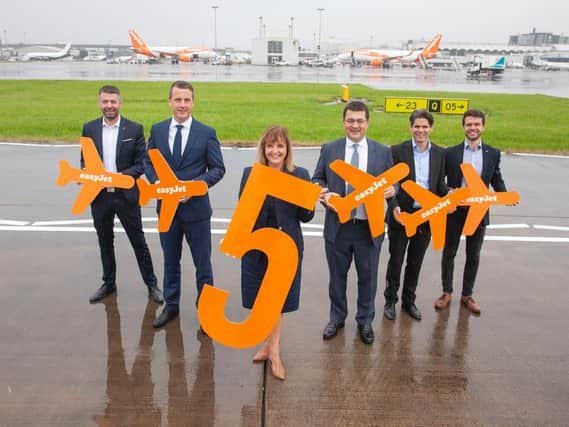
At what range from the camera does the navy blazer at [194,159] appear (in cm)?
403

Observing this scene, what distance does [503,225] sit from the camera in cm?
710

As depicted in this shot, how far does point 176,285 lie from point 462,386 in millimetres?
2590

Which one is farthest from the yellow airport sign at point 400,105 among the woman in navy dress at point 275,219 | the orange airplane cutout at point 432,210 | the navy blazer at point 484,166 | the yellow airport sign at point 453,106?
the woman in navy dress at point 275,219

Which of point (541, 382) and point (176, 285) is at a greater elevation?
point (176, 285)

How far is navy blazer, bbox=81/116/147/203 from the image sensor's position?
4426 mm

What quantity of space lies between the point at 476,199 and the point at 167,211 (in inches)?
106

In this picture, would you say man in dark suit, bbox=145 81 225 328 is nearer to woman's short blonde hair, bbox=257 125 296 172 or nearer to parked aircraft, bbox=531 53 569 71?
woman's short blonde hair, bbox=257 125 296 172

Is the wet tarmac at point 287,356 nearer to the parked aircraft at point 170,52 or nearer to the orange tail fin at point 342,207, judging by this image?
the orange tail fin at point 342,207

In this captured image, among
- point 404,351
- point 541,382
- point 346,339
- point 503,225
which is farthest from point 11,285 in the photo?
point 503,225

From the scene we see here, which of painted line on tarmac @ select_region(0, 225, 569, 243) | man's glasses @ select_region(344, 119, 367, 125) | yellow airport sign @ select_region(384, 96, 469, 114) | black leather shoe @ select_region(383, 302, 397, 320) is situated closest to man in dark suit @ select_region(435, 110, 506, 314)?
black leather shoe @ select_region(383, 302, 397, 320)

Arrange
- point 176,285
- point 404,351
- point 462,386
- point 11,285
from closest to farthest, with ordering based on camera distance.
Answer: point 462,386 → point 404,351 → point 176,285 → point 11,285

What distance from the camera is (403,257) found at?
14.7 feet

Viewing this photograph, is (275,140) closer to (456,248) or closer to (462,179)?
(462,179)

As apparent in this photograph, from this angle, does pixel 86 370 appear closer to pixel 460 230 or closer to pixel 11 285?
pixel 11 285
